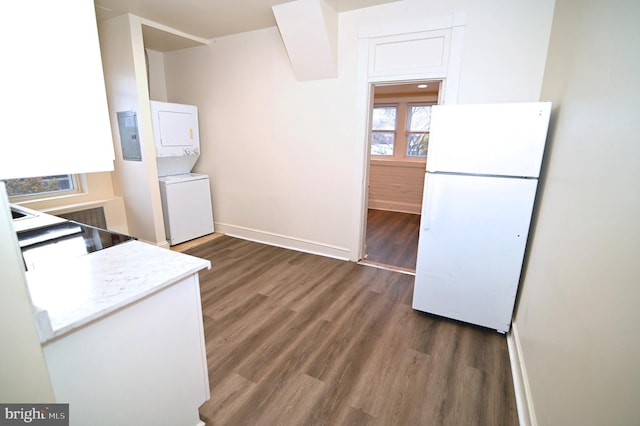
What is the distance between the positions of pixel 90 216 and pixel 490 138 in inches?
174

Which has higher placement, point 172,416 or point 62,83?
point 62,83

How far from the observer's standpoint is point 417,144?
19.0 feet

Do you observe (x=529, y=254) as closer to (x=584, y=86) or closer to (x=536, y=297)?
(x=536, y=297)

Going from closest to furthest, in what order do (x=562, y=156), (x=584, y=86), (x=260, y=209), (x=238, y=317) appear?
(x=584, y=86)
(x=562, y=156)
(x=238, y=317)
(x=260, y=209)

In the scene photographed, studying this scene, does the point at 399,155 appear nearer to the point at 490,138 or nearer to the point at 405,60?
the point at 405,60

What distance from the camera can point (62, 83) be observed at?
0.72 m

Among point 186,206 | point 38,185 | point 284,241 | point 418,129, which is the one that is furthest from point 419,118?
point 38,185

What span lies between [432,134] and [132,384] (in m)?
2.27

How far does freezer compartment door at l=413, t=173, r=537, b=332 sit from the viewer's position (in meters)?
2.04

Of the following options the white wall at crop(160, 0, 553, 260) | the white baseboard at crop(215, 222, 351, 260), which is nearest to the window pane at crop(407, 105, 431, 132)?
the white wall at crop(160, 0, 553, 260)

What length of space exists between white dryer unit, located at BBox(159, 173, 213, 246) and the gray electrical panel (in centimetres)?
45

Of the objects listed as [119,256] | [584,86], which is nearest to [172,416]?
[119,256]

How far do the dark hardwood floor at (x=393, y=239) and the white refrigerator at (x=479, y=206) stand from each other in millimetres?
998

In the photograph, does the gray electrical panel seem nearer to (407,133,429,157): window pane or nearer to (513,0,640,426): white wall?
(513,0,640,426): white wall
